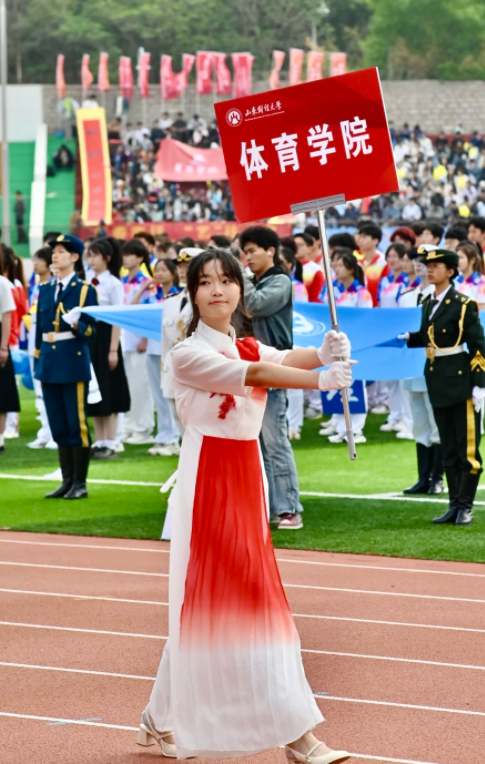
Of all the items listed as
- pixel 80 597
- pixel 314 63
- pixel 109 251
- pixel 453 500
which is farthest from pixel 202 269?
pixel 314 63

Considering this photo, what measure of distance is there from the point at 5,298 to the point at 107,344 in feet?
3.36

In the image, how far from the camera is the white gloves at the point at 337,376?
398 centimetres

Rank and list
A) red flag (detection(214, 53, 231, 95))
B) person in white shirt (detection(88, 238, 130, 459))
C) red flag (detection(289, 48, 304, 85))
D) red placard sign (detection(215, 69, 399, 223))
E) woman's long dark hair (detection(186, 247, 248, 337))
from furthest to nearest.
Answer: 1. red flag (detection(289, 48, 304, 85))
2. red flag (detection(214, 53, 231, 95))
3. person in white shirt (detection(88, 238, 130, 459))
4. red placard sign (detection(215, 69, 399, 223))
5. woman's long dark hair (detection(186, 247, 248, 337))

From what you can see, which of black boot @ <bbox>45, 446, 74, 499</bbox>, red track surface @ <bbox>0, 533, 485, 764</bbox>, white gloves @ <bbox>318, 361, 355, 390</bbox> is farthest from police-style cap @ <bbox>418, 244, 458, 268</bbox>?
white gloves @ <bbox>318, 361, 355, 390</bbox>

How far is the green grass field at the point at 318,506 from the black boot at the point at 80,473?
0.30 feet

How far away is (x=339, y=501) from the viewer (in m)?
9.70

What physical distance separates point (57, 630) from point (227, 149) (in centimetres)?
249

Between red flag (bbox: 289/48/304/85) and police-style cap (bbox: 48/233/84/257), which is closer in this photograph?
police-style cap (bbox: 48/233/84/257)

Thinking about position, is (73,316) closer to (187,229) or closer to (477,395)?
(477,395)

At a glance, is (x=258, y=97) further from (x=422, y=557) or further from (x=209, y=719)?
(x=422, y=557)

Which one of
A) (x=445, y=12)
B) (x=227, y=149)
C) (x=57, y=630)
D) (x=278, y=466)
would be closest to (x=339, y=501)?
(x=278, y=466)

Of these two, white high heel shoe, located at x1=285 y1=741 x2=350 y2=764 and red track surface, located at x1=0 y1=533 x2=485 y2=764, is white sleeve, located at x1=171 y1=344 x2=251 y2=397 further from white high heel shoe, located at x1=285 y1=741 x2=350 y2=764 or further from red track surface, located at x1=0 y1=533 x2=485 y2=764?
red track surface, located at x1=0 y1=533 x2=485 y2=764

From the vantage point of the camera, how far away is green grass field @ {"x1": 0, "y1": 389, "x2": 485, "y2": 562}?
321 inches

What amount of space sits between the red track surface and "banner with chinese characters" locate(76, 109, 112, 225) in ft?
110
